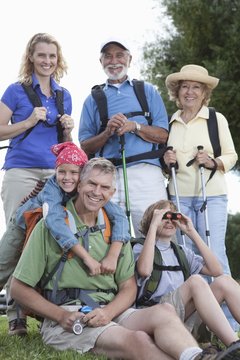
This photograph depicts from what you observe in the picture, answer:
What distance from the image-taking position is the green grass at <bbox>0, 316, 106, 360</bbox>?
17.8 feet

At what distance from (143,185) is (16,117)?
1.29 m

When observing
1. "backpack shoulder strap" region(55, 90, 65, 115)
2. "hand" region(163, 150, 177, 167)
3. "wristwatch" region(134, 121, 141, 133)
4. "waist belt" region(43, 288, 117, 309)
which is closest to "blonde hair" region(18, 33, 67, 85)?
"backpack shoulder strap" region(55, 90, 65, 115)

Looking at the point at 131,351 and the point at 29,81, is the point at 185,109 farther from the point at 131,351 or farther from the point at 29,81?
the point at 131,351

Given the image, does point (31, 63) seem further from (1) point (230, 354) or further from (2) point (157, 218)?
(1) point (230, 354)

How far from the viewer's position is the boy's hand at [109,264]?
563 centimetres

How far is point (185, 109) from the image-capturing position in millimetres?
7562

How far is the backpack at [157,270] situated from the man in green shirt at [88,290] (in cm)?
22

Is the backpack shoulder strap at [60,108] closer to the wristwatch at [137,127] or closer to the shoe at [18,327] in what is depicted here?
the wristwatch at [137,127]

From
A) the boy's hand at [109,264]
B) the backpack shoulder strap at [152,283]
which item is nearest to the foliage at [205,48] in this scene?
the backpack shoulder strap at [152,283]

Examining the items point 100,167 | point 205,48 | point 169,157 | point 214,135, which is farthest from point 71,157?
point 205,48

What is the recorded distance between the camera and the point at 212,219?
721 centimetres

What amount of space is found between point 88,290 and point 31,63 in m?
2.50

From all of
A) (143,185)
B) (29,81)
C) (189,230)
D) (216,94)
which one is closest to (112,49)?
(29,81)

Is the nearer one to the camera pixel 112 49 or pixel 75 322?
pixel 75 322
